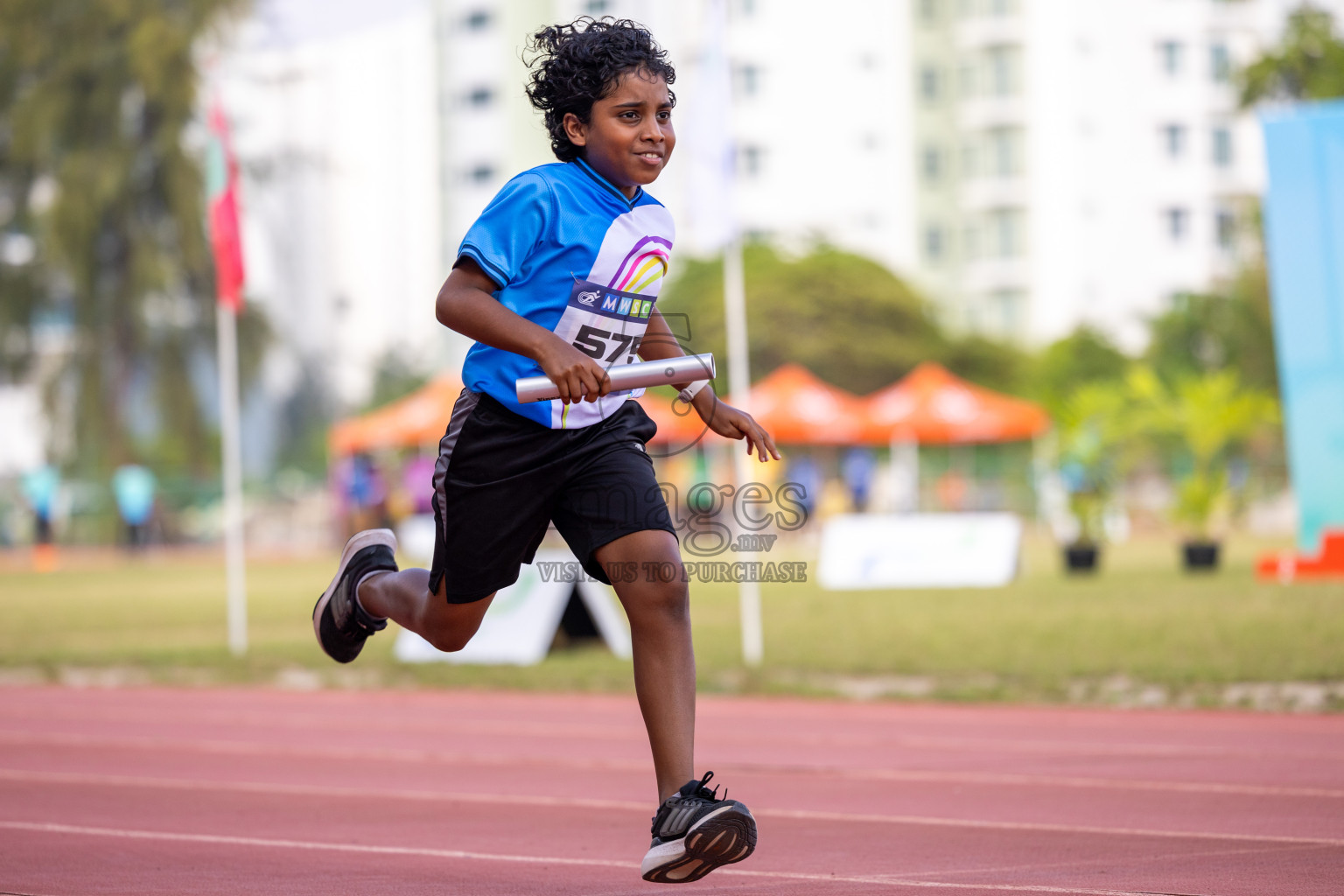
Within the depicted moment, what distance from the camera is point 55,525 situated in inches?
1388

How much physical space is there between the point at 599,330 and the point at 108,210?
102ft

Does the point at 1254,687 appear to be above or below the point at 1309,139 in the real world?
below

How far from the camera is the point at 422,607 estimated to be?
4.54 metres

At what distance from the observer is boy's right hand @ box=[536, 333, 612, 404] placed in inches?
146

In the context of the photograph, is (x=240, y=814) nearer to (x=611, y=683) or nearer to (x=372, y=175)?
(x=611, y=683)

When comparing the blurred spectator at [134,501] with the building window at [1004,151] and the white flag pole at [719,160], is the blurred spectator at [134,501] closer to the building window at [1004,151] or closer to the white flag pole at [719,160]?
the white flag pole at [719,160]

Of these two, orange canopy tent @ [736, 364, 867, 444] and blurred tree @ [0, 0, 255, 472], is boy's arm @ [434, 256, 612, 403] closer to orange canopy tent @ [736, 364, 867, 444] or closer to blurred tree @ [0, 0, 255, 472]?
orange canopy tent @ [736, 364, 867, 444]

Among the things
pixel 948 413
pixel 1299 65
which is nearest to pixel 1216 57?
pixel 1299 65

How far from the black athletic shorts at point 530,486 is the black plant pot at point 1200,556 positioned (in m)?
14.8

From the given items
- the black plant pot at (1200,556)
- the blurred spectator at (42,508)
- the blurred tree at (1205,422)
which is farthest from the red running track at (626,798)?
the blurred spectator at (42,508)

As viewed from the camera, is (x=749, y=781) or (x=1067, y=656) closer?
(x=749, y=781)

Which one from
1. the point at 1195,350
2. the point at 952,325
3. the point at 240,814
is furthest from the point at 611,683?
the point at 952,325

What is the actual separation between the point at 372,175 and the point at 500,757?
2398 inches

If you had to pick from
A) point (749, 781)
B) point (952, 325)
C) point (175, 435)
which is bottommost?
point (749, 781)
